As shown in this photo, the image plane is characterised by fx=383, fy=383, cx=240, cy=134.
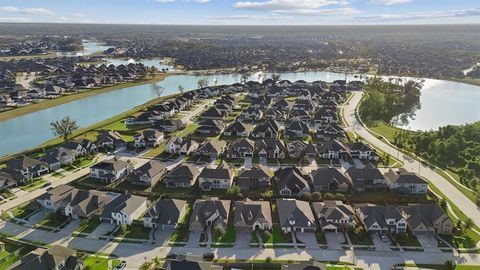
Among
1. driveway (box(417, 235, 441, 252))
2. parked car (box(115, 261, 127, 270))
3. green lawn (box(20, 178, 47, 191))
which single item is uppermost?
green lawn (box(20, 178, 47, 191))

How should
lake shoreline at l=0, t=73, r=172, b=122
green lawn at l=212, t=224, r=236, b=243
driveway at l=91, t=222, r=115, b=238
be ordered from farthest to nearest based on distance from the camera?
1. lake shoreline at l=0, t=73, r=172, b=122
2. driveway at l=91, t=222, r=115, b=238
3. green lawn at l=212, t=224, r=236, b=243

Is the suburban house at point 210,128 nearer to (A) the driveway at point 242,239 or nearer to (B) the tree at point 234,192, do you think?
(B) the tree at point 234,192

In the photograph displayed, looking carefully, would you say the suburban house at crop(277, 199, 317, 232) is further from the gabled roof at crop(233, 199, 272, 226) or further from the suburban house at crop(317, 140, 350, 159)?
the suburban house at crop(317, 140, 350, 159)

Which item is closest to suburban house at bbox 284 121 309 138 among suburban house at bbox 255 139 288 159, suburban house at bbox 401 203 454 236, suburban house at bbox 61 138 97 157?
suburban house at bbox 255 139 288 159

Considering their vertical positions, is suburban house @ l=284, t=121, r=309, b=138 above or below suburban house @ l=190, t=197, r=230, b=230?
above

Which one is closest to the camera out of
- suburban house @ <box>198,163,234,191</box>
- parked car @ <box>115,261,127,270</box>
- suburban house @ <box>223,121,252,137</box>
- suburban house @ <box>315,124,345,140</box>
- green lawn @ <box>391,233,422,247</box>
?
parked car @ <box>115,261,127,270</box>

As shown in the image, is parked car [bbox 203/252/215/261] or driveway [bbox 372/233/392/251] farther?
driveway [bbox 372/233/392/251]
